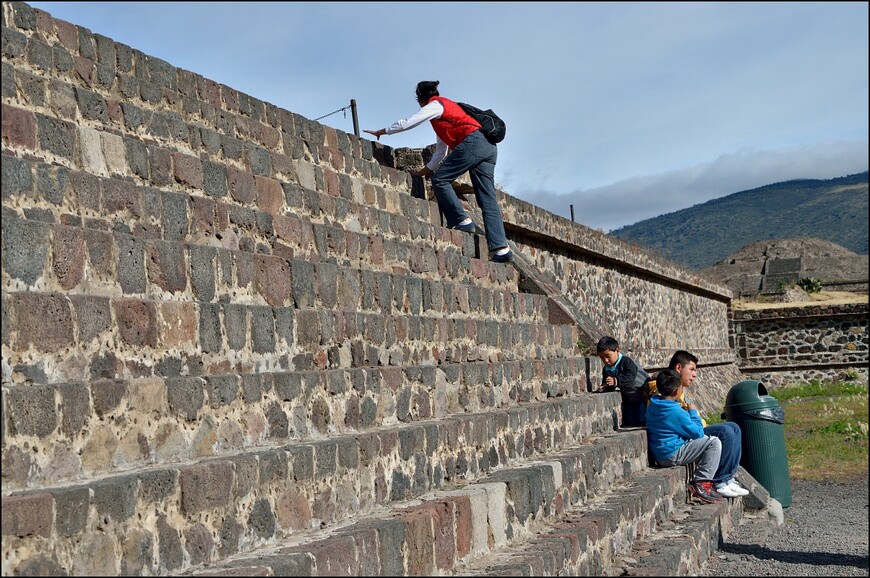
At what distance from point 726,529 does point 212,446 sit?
18.7ft

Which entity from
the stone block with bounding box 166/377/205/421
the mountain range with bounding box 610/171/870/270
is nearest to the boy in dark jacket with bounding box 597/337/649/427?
the stone block with bounding box 166/377/205/421

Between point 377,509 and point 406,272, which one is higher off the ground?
point 406,272

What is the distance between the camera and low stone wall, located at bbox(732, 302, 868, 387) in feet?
87.6

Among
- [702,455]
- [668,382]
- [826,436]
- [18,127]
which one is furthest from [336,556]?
[826,436]

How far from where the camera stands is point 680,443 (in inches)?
350

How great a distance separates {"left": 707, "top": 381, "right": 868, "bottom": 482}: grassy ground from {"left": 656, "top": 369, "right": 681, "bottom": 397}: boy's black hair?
360 centimetres

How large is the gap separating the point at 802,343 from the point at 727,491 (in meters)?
19.6

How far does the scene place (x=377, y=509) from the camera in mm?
4957

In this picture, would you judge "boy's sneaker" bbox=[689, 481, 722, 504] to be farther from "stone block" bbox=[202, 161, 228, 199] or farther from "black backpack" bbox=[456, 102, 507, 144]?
"stone block" bbox=[202, 161, 228, 199]

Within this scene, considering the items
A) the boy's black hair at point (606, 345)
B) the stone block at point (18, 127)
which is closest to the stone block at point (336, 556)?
the stone block at point (18, 127)

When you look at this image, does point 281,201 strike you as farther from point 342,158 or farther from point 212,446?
point 212,446

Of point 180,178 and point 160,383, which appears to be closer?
point 160,383

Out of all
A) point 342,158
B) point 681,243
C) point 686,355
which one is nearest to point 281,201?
point 342,158

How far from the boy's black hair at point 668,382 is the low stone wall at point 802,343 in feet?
63.7
